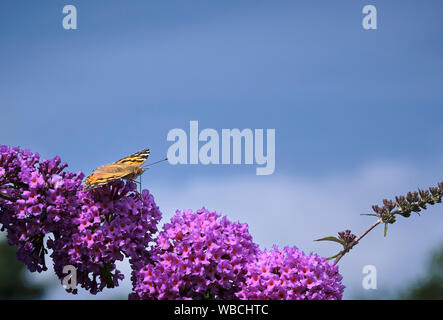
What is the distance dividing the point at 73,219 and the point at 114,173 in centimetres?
58

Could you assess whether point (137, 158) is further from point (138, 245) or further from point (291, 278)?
point (291, 278)

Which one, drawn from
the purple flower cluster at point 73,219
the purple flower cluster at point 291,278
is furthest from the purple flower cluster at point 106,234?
the purple flower cluster at point 291,278

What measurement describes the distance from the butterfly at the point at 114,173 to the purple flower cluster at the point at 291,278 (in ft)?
4.75

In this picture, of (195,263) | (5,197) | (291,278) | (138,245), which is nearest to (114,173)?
(138,245)

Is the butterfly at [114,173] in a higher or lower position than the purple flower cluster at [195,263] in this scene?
higher

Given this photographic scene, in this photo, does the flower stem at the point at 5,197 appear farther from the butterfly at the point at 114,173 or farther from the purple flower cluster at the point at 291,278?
the purple flower cluster at the point at 291,278

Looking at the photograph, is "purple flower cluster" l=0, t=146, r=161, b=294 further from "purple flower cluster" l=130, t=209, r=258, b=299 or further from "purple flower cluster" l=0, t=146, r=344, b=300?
"purple flower cluster" l=130, t=209, r=258, b=299

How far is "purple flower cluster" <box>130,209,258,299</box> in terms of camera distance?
14.8 ft

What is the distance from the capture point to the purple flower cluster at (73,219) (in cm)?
477

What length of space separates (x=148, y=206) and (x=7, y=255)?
20689mm
